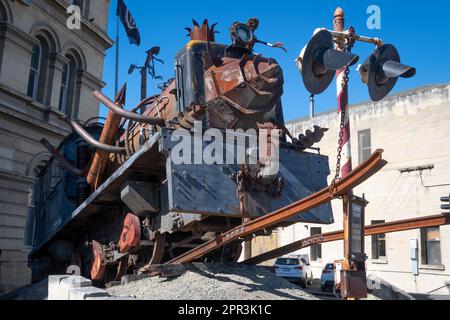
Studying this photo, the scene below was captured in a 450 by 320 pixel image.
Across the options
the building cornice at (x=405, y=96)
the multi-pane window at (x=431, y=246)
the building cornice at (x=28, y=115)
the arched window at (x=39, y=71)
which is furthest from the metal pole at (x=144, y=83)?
the multi-pane window at (x=431, y=246)

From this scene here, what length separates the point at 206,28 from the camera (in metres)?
6.46

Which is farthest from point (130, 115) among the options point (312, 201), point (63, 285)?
point (312, 201)

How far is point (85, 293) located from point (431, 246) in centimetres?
1600

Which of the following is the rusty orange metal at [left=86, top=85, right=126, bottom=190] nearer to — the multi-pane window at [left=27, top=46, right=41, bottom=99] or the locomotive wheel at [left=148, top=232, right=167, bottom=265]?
the locomotive wheel at [left=148, top=232, right=167, bottom=265]

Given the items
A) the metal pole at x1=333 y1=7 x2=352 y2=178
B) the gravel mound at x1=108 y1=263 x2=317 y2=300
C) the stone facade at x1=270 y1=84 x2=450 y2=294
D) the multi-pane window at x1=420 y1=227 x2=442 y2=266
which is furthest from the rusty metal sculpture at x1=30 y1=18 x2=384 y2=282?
the multi-pane window at x1=420 y1=227 x2=442 y2=266

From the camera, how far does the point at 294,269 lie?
19203mm

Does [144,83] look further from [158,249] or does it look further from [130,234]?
[158,249]

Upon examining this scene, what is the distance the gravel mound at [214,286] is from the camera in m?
5.59

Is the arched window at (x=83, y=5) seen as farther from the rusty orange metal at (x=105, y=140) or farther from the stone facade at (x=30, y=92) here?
the rusty orange metal at (x=105, y=140)

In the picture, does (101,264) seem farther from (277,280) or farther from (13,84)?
(13,84)

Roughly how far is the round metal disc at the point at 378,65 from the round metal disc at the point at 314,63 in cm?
50

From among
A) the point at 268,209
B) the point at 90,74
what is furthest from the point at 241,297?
the point at 90,74

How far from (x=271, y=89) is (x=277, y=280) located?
289 centimetres

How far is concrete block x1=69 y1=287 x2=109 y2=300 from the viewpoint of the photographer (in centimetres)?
461
